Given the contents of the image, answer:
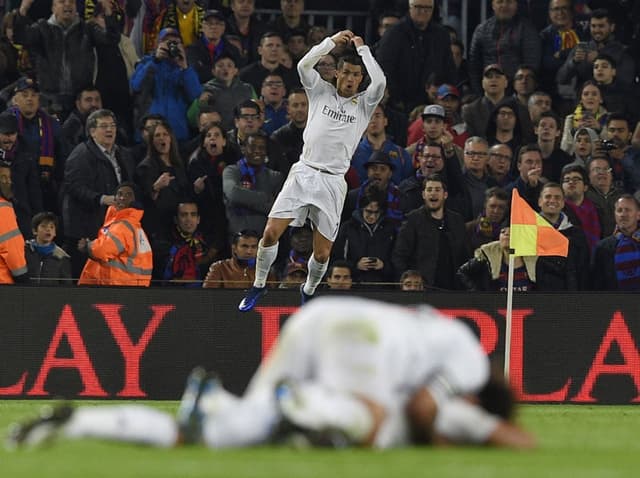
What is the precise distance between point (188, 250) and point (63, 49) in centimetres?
353

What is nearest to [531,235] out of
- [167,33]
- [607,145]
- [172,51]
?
[607,145]

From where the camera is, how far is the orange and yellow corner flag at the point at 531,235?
16.2m

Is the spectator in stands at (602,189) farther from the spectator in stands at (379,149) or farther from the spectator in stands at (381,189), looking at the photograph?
the spectator in stands at (381,189)

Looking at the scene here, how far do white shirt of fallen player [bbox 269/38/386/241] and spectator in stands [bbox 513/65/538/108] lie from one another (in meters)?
5.32

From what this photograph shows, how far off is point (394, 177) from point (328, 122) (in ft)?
11.5

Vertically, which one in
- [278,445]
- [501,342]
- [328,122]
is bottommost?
[501,342]

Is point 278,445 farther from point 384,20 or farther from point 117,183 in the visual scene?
point 384,20

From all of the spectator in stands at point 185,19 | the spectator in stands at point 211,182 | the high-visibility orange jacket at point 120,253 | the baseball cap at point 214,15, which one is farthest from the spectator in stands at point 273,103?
the high-visibility orange jacket at point 120,253

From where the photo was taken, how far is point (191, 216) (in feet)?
59.1

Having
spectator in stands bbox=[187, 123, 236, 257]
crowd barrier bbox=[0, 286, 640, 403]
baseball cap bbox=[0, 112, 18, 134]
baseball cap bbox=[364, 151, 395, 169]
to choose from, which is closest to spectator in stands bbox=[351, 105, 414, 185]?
baseball cap bbox=[364, 151, 395, 169]

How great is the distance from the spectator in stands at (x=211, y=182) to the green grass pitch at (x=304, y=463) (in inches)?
375

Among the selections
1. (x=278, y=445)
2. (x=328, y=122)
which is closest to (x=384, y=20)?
(x=328, y=122)

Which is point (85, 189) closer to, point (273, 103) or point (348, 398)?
point (273, 103)

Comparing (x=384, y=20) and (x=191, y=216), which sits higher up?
(x=384, y=20)
